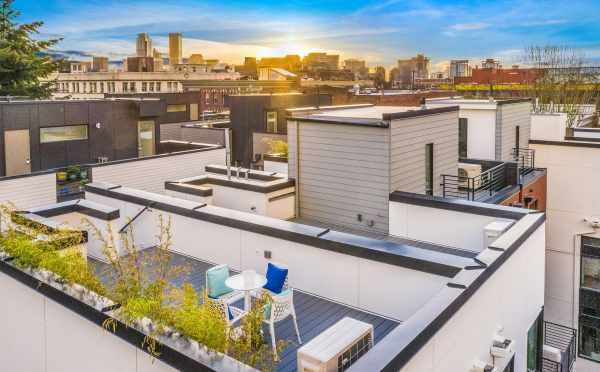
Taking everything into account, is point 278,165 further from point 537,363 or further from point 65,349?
point 65,349

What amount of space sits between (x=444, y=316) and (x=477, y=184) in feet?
33.9

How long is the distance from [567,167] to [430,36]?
43.4 m

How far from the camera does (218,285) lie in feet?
27.0

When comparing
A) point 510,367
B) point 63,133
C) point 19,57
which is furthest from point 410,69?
point 510,367

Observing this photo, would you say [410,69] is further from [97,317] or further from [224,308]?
[97,317]

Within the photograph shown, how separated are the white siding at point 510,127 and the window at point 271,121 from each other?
1392cm

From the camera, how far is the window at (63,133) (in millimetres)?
19500

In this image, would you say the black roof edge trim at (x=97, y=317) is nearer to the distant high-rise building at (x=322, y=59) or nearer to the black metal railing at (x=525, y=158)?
the black metal railing at (x=525, y=158)

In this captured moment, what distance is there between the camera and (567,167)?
19.7 meters

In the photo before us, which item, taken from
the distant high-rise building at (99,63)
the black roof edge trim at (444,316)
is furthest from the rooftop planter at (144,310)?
the distant high-rise building at (99,63)

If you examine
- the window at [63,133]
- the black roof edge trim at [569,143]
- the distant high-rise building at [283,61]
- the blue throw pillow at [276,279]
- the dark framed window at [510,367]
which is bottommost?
the dark framed window at [510,367]

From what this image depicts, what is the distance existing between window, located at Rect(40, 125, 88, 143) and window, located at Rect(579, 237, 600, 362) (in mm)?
19442

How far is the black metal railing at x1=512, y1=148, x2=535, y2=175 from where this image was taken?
776 inches

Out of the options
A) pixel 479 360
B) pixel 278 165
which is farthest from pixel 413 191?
pixel 278 165
